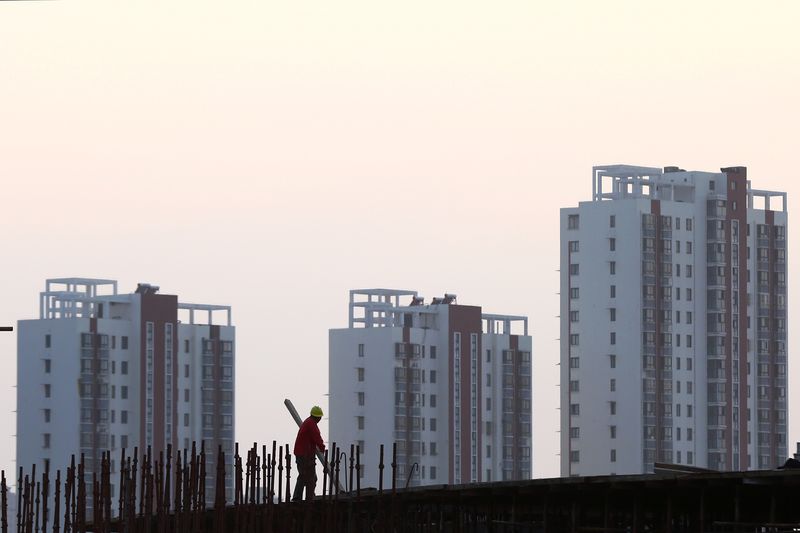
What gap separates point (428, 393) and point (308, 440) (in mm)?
77619

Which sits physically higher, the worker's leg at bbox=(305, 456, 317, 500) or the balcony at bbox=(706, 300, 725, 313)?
the balcony at bbox=(706, 300, 725, 313)

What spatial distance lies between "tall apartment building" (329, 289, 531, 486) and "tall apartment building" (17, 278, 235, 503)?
22.8ft

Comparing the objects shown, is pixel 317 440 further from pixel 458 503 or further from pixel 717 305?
pixel 717 305

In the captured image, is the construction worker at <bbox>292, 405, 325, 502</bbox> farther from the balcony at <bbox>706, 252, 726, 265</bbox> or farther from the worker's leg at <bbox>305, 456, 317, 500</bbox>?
the balcony at <bbox>706, 252, 726, 265</bbox>

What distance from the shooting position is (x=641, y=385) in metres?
92.1

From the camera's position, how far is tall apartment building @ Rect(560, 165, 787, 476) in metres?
92.2

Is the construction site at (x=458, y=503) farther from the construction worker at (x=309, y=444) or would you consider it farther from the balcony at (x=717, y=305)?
the balcony at (x=717, y=305)

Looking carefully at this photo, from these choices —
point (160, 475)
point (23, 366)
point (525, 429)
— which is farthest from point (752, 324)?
point (160, 475)

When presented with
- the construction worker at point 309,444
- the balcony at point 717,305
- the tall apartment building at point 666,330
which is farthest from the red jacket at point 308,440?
the balcony at point 717,305

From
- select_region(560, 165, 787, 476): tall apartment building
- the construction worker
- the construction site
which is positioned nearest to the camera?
the construction site

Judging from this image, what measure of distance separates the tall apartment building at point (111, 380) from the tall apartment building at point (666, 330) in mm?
18097

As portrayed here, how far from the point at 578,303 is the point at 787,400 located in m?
11.8

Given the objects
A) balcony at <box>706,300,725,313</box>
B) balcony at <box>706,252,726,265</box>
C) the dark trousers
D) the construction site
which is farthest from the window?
the dark trousers

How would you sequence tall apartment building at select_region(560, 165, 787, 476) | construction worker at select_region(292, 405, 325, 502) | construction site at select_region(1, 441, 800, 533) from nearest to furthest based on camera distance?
construction site at select_region(1, 441, 800, 533)
construction worker at select_region(292, 405, 325, 502)
tall apartment building at select_region(560, 165, 787, 476)
